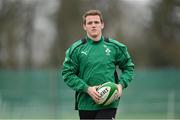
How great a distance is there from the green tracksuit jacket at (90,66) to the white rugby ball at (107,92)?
11 centimetres

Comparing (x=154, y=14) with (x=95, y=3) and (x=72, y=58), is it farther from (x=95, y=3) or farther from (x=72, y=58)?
(x=72, y=58)

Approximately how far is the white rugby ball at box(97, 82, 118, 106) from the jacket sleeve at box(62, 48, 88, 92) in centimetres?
18

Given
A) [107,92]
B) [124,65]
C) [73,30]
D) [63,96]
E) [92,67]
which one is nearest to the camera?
[107,92]

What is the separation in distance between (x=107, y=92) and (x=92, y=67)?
0.36m

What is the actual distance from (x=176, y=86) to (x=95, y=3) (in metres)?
16.4

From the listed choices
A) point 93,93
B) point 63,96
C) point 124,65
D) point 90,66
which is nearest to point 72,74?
point 90,66

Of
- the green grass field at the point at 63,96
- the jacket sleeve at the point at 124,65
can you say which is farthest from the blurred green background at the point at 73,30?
the jacket sleeve at the point at 124,65

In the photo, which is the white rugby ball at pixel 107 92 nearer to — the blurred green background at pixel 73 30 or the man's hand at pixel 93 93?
the man's hand at pixel 93 93

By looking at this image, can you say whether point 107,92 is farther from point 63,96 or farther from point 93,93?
point 63,96

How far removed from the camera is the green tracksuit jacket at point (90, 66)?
22.6 feet

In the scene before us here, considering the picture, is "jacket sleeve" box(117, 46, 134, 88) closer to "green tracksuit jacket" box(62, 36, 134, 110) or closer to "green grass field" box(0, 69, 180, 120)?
"green tracksuit jacket" box(62, 36, 134, 110)

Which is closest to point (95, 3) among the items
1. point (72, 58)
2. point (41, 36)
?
point (41, 36)

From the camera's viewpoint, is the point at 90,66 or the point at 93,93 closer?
the point at 93,93

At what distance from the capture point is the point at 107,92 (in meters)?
6.73
